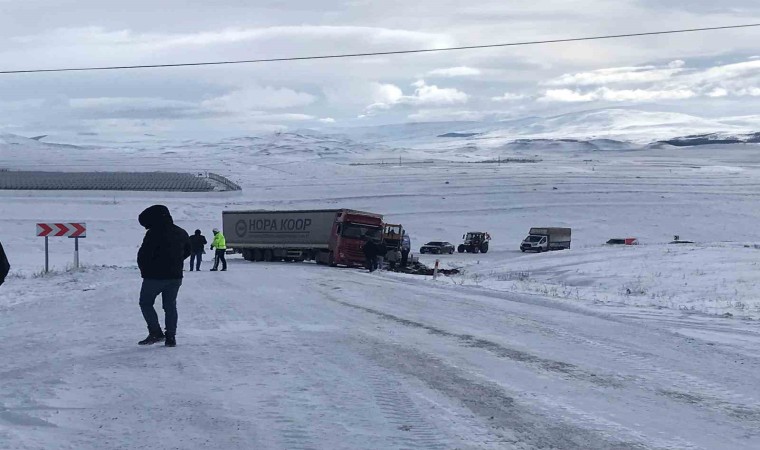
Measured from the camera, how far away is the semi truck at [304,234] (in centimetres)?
4419

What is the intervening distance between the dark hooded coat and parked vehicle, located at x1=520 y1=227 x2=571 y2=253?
50959 millimetres

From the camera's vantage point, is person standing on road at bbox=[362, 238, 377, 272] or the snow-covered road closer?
the snow-covered road

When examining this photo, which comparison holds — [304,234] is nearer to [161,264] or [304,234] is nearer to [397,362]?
[161,264]

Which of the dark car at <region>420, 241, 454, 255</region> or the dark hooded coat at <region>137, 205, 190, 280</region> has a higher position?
the dark hooded coat at <region>137, 205, 190, 280</region>

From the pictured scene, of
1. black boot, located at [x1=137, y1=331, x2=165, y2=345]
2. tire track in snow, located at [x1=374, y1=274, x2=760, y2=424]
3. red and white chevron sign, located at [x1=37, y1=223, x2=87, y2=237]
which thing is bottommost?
tire track in snow, located at [x1=374, y1=274, x2=760, y2=424]

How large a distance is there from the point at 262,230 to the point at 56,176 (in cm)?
5795

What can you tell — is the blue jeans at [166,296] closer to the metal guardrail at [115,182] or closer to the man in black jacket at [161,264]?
the man in black jacket at [161,264]

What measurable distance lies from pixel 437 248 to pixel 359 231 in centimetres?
1891

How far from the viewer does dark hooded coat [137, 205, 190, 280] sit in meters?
12.1

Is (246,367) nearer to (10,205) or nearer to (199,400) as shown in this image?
(199,400)

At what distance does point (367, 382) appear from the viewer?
9.74m

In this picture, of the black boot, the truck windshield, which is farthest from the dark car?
the black boot

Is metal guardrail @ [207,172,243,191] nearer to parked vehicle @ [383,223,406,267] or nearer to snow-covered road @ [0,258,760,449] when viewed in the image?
parked vehicle @ [383,223,406,267]

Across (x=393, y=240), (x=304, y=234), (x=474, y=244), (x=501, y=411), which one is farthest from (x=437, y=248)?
(x=501, y=411)
